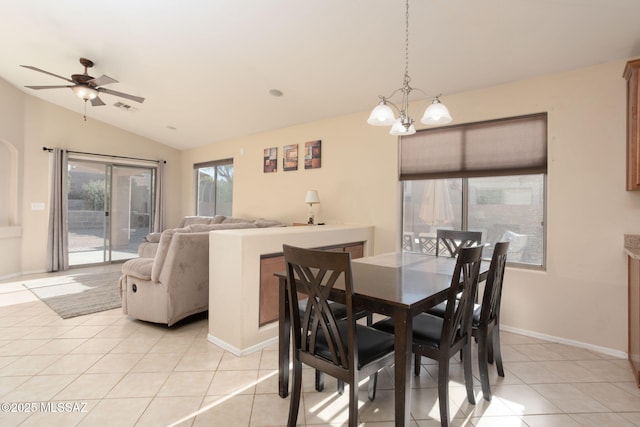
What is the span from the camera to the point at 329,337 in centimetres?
157

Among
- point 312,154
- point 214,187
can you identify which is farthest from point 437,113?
point 214,187

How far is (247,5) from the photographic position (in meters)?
2.58

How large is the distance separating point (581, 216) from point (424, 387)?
2077 mm

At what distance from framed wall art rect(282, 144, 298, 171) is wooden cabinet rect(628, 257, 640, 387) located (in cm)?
396

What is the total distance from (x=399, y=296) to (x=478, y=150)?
2.47 metres

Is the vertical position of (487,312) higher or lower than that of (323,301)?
lower

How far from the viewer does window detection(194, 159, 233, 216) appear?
6.42m

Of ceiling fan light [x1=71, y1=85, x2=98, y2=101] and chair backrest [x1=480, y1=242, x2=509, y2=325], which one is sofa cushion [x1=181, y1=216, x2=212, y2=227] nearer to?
ceiling fan light [x1=71, y1=85, x2=98, y2=101]

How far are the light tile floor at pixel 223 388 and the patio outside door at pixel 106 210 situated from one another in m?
3.59

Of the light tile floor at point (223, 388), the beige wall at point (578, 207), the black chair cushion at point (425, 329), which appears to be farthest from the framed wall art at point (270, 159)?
the black chair cushion at point (425, 329)

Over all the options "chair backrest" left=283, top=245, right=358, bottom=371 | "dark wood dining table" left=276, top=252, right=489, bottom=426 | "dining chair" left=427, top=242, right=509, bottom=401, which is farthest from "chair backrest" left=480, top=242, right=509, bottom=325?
"chair backrest" left=283, top=245, right=358, bottom=371

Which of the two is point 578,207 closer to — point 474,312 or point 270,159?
point 474,312

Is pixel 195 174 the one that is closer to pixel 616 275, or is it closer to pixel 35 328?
pixel 35 328

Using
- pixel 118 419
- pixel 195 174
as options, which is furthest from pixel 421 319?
pixel 195 174
